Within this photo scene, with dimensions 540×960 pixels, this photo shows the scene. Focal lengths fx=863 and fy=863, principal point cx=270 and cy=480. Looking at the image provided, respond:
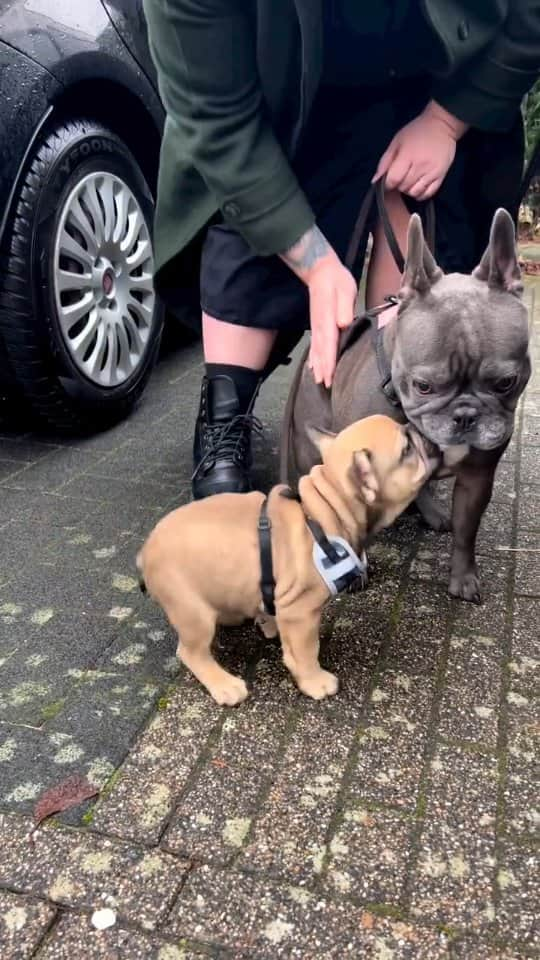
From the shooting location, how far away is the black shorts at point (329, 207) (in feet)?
9.23

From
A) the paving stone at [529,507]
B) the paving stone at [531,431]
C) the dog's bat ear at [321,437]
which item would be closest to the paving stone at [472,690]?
the dog's bat ear at [321,437]

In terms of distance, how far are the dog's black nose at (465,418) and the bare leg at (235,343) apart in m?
1.06

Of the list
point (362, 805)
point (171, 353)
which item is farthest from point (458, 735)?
point (171, 353)

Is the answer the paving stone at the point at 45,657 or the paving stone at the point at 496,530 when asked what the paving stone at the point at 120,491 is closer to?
the paving stone at the point at 45,657

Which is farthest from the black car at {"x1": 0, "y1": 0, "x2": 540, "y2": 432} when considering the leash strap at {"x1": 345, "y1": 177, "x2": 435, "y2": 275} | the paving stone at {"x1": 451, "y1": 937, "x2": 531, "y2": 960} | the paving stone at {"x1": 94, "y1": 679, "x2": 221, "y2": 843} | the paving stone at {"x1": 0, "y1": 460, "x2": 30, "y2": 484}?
the paving stone at {"x1": 451, "y1": 937, "x2": 531, "y2": 960}

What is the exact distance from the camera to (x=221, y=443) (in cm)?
303

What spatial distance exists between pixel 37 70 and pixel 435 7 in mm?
1600

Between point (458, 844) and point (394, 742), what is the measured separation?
1.01 feet

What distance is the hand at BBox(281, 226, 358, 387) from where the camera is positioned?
100 inches

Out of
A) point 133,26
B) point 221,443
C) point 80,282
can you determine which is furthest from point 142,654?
point 133,26

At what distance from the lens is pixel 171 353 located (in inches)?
199

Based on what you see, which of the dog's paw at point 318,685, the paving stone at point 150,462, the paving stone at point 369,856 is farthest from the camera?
the paving stone at point 150,462

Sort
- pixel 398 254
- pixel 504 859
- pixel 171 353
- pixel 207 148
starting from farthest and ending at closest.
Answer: pixel 171 353 < pixel 398 254 < pixel 207 148 < pixel 504 859

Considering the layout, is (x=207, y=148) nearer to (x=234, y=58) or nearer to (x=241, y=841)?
(x=234, y=58)
